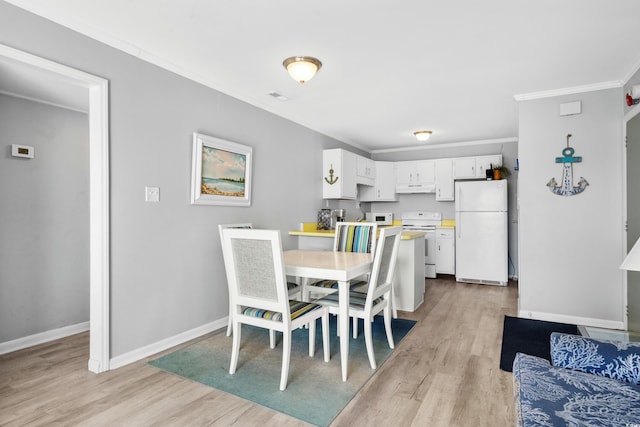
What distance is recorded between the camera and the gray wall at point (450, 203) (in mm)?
5793

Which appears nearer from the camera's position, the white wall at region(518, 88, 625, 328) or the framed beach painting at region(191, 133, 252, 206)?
the framed beach painting at region(191, 133, 252, 206)

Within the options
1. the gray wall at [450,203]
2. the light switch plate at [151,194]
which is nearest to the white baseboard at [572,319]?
the gray wall at [450,203]

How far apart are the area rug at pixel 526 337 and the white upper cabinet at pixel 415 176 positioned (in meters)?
3.04

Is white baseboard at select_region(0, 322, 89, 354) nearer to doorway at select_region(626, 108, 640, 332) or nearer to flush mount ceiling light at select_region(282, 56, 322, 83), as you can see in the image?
flush mount ceiling light at select_region(282, 56, 322, 83)

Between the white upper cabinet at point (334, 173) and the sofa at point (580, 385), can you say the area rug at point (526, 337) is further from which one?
the white upper cabinet at point (334, 173)

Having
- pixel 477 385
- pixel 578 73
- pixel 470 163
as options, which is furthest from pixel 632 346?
pixel 470 163

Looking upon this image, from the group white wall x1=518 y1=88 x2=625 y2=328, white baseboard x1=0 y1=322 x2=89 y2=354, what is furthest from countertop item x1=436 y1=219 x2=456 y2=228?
white baseboard x1=0 y1=322 x2=89 y2=354

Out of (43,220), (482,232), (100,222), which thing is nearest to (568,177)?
(482,232)

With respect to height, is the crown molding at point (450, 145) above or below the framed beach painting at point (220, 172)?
above

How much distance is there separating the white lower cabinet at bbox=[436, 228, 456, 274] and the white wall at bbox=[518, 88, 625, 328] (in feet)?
6.73

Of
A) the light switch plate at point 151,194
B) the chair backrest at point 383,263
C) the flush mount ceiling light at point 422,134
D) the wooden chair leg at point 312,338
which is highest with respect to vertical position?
the flush mount ceiling light at point 422,134

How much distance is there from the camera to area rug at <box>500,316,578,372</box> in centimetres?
280

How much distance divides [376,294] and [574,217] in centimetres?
238

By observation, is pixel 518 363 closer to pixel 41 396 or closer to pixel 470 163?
pixel 41 396
